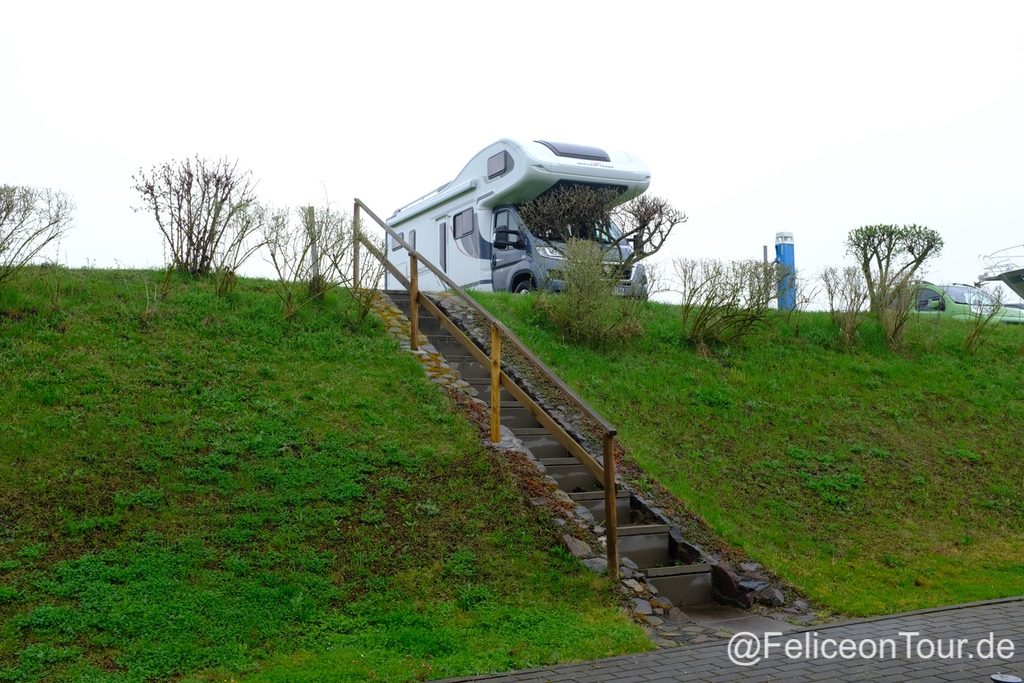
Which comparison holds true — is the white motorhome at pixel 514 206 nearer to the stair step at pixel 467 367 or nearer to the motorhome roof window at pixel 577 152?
the motorhome roof window at pixel 577 152

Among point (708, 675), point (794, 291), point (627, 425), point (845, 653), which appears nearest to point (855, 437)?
point (627, 425)

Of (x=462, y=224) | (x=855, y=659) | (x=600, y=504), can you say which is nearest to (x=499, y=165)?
(x=462, y=224)

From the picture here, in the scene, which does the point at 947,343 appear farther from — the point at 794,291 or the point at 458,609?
the point at 458,609

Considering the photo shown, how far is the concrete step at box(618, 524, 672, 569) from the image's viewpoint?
7684 mm

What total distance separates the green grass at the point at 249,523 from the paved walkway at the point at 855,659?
1.00 ft

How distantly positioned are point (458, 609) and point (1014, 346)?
40.2 feet

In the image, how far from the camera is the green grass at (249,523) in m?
5.48

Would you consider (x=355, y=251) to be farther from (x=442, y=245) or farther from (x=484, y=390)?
(x=442, y=245)

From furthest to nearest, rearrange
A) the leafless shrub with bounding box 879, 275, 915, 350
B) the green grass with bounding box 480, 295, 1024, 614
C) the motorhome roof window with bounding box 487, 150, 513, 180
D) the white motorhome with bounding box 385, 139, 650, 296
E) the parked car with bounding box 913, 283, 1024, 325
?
the motorhome roof window with bounding box 487, 150, 513, 180 < the parked car with bounding box 913, 283, 1024, 325 < the white motorhome with bounding box 385, 139, 650, 296 < the leafless shrub with bounding box 879, 275, 915, 350 < the green grass with bounding box 480, 295, 1024, 614

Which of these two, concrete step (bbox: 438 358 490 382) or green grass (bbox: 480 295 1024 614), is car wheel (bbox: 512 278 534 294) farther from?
concrete step (bbox: 438 358 490 382)

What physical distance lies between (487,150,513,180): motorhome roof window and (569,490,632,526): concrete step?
334 inches

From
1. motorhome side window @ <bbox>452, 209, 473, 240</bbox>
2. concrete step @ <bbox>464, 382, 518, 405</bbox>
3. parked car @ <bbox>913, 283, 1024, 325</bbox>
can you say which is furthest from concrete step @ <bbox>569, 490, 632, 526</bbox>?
motorhome side window @ <bbox>452, 209, 473, 240</bbox>

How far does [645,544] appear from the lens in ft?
25.7

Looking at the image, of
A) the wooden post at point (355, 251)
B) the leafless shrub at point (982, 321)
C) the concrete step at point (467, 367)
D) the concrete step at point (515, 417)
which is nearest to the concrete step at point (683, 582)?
the concrete step at point (515, 417)
